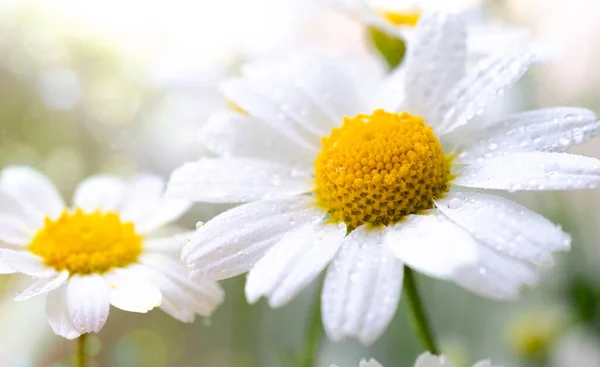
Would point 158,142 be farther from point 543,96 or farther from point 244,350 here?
point 543,96

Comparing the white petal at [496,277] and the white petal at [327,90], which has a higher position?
the white petal at [496,277]

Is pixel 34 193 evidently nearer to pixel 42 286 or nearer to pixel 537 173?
pixel 42 286

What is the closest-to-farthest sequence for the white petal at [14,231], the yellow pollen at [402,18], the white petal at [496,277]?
the white petal at [496,277] < the white petal at [14,231] < the yellow pollen at [402,18]

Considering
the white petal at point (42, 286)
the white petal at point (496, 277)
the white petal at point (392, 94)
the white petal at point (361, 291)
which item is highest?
the white petal at point (496, 277)

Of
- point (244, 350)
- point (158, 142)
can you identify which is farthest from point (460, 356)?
point (158, 142)

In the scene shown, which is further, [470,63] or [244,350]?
[244,350]

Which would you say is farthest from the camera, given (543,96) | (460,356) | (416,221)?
(543,96)

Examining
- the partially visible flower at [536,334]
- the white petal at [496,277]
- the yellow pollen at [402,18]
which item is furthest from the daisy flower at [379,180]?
the partially visible flower at [536,334]

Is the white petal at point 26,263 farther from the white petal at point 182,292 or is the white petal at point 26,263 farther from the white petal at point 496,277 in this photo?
the white petal at point 496,277
